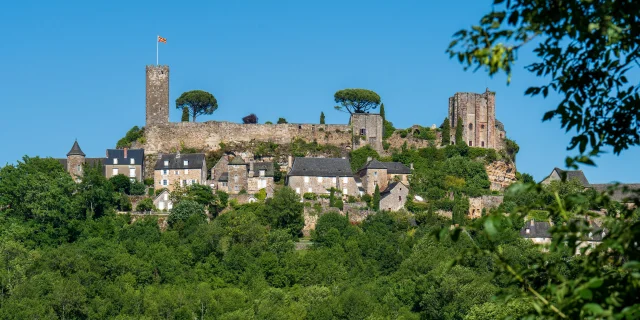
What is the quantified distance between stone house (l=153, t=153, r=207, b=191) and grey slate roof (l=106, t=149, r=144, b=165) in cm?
157

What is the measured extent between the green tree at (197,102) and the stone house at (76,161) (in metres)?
14.5

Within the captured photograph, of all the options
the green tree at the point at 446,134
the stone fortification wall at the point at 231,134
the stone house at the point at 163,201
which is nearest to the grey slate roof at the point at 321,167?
the stone fortification wall at the point at 231,134

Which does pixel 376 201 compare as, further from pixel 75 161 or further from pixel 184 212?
pixel 75 161

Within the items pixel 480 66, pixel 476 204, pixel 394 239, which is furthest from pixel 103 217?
pixel 480 66

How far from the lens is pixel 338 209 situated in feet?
192

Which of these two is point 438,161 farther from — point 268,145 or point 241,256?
Answer: point 241,256

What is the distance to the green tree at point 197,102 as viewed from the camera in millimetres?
78000

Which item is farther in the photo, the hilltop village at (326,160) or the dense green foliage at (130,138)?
the dense green foliage at (130,138)

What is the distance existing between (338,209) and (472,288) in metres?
11.2

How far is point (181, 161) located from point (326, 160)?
27.4ft

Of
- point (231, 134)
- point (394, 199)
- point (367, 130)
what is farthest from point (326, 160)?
point (231, 134)

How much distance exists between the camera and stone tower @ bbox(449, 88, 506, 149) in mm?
67375

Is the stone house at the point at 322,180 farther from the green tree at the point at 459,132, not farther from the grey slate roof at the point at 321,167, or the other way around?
the green tree at the point at 459,132

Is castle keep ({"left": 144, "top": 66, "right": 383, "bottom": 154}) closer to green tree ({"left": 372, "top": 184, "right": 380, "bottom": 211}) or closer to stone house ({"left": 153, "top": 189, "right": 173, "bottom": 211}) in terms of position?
stone house ({"left": 153, "top": 189, "right": 173, "bottom": 211})
